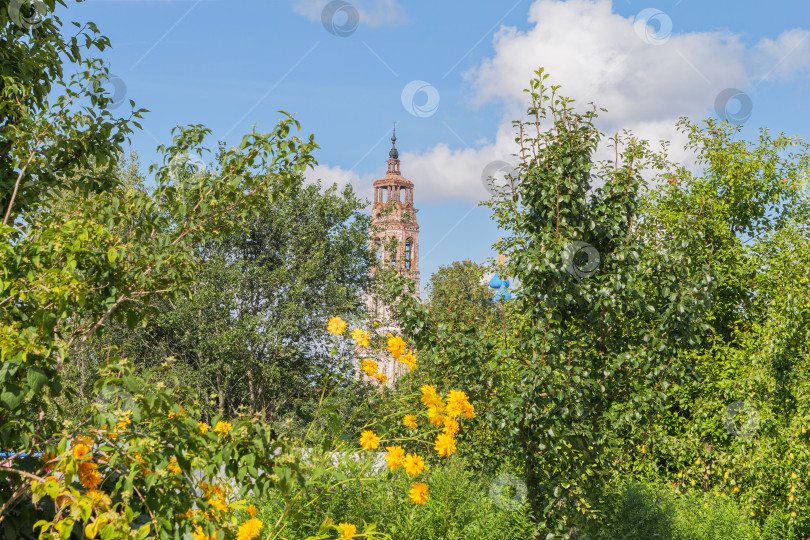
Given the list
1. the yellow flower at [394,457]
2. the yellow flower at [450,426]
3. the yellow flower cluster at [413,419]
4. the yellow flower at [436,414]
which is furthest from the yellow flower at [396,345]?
the yellow flower at [394,457]

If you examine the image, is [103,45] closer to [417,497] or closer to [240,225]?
[240,225]

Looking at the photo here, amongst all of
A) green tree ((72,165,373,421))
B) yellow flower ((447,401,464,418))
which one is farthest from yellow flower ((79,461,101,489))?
green tree ((72,165,373,421))

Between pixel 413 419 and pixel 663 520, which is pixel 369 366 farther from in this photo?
pixel 663 520

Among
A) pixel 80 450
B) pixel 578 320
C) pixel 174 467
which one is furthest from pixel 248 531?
pixel 578 320

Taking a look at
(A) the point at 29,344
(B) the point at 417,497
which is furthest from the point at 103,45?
(B) the point at 417,497

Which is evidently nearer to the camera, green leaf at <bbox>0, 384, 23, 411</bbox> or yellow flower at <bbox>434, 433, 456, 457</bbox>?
green leaf at <bbox>0, 384, 23, 411</bbox>

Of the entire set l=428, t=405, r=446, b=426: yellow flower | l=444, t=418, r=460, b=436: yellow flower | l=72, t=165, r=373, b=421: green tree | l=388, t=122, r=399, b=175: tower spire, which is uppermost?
l=388, t=122, r=399, b=175: tower spire

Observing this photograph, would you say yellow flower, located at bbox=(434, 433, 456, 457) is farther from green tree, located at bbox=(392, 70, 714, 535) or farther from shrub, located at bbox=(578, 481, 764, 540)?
shrub, located at bbox=(578, 481, 764, 540)

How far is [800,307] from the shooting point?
9.66 meters

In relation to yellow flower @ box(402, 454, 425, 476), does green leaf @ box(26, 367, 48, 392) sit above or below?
above

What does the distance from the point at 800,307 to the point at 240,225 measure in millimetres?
8458

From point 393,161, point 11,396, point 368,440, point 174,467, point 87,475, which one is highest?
point 393,161

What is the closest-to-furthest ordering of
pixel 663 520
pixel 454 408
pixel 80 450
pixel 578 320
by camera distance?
pixel 80 450 → pixel 454 408 → pixel 578 320 → pixel 663 520

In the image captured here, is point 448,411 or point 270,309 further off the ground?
point 270,309
